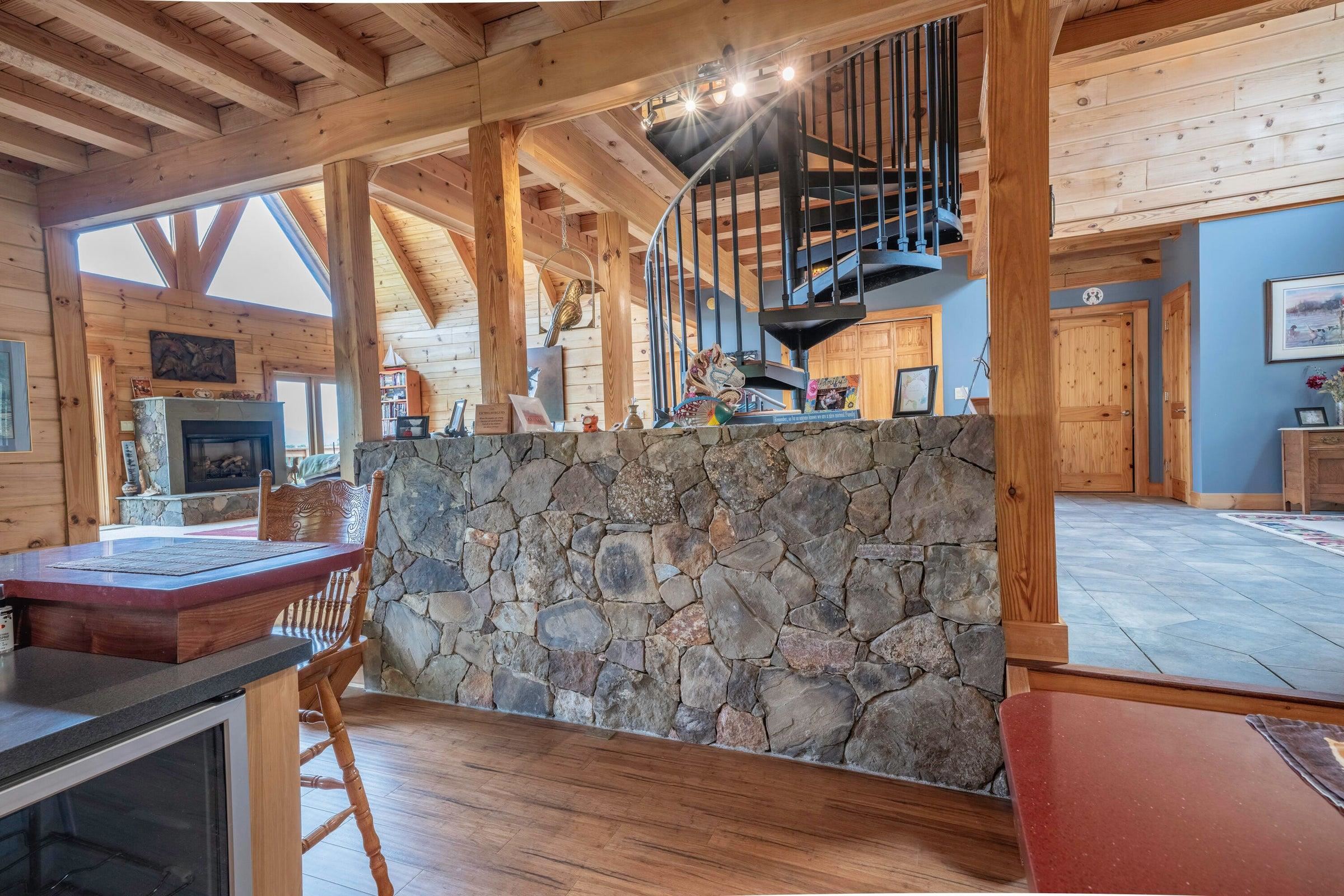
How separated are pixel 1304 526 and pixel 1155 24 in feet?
11.8

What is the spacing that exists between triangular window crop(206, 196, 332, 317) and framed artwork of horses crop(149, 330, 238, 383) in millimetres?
696

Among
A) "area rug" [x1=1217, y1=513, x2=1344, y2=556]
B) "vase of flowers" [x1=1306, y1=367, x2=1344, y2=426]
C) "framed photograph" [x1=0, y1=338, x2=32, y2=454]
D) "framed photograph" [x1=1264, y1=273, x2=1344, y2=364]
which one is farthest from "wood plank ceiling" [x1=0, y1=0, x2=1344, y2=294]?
"area rug" [x1=1217, y1=513, x2=1344, y2=556]

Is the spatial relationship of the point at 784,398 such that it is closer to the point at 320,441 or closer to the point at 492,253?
the point at 492,253

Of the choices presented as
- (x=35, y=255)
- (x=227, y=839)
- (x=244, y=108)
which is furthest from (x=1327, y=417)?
(x=35, y=255)

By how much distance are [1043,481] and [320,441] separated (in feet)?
30.8

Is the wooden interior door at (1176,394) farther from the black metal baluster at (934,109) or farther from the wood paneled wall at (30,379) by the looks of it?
the wood paneled wall at (30,379)

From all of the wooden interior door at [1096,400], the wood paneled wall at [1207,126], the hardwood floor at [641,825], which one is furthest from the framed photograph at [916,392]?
the wooden interior door at [1096,400]

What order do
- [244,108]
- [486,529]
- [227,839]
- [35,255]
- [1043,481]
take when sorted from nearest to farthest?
[227,839], [1043,481], [486,529], [244,108], [35,255]

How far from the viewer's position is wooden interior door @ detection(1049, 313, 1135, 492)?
6301 mm

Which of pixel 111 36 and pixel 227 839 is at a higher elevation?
pixel 111 36

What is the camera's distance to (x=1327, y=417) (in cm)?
471

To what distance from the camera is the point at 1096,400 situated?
21.1 feet

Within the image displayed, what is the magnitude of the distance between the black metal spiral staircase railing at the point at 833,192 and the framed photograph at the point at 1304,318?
3.54 metres

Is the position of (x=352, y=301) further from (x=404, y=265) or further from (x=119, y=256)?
(x=404, y=265)
